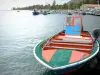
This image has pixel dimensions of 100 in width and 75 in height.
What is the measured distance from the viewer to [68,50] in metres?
20.1

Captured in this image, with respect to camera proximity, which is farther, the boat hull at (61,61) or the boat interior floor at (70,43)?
the boat interior floor at (70,43)

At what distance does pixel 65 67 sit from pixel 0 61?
1137 cm

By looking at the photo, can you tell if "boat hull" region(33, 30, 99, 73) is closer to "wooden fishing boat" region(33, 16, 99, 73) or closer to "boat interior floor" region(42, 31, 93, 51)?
"wooden fishing boat" region(33, 16, 99, 73)

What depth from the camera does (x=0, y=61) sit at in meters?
25.6

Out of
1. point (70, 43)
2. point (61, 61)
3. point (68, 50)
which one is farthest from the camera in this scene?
point (70, 43)

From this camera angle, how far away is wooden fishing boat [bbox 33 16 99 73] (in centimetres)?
1720

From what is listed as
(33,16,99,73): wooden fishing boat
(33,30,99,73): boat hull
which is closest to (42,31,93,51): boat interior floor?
(33,16,99,73): wooden fishing boat

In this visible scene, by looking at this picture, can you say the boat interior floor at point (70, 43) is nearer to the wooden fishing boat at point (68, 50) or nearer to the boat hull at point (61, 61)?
the wooden fishing boat at point (68, 50)

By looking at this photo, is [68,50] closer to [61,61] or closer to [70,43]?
[70,43]

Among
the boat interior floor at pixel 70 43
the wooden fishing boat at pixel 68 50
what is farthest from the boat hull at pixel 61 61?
the boat interior floor at pixel 70 43

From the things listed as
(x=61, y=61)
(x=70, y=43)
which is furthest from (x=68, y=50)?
(x=61, y=61)

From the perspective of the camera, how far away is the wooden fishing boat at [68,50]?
1720 cm

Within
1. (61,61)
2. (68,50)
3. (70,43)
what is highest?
(70,43)

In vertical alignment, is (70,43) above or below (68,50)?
above
